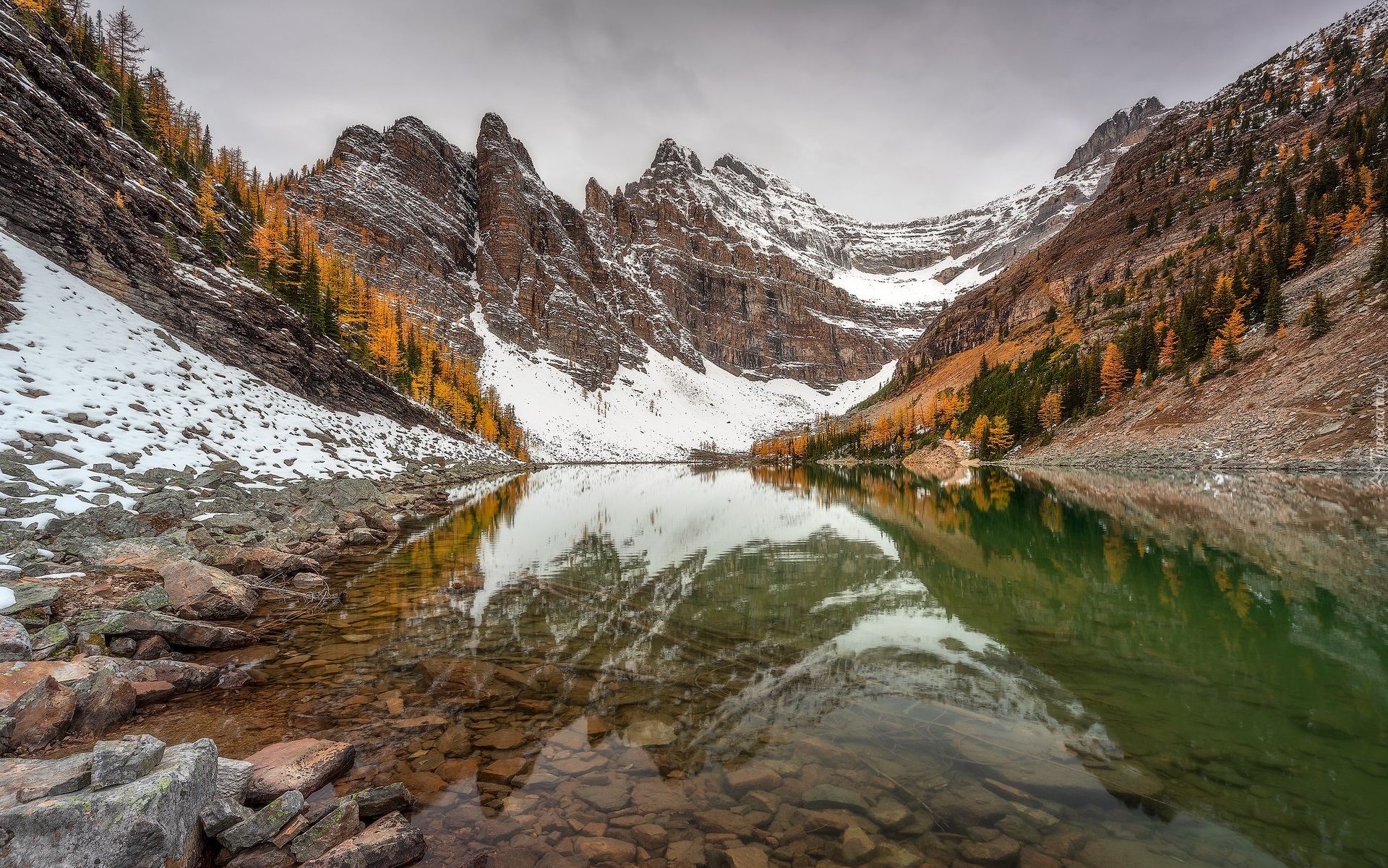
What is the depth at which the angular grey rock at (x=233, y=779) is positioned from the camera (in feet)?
15.6

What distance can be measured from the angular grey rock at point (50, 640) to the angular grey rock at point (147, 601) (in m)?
1.11

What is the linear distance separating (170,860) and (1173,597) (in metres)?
16.7

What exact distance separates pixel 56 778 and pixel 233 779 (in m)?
1.28

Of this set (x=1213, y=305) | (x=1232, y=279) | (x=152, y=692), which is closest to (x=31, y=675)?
(x=152, y=692)

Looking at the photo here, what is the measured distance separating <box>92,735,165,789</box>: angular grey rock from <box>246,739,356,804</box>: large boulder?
1.06 metres

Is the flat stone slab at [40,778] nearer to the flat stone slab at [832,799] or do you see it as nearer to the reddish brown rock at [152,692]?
the reddish brown rock at [152,692]

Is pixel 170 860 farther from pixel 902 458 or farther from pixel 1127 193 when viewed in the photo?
pixel 1127 193

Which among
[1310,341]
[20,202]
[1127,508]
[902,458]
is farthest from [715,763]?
[902,458]

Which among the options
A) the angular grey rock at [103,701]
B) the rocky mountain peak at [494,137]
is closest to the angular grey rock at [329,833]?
the angular grey rock at [103,701]

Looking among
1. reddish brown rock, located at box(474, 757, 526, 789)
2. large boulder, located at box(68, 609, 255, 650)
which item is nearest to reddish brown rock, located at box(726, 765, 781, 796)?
reddish brown rock, located at box(474, 757, 526, 789)

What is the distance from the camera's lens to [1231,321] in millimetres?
50438

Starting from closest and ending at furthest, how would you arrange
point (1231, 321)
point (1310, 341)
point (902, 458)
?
point (1310, 341), point (1231, 321), point (902, 458)

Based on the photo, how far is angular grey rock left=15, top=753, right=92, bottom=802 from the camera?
368 centimetres

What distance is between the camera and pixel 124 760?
402 centimetres
